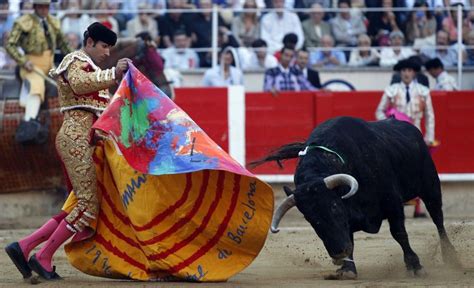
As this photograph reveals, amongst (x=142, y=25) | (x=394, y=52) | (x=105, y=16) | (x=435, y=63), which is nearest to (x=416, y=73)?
(x=435, y=63)

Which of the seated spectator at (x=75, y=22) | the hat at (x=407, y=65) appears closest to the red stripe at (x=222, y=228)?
the hat at (x=407, y=65)

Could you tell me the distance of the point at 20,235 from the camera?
979 cm

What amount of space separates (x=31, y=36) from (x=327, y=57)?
360 cm

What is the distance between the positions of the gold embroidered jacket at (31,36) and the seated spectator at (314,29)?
10.6 feet

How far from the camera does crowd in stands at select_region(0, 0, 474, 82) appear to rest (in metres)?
12.8

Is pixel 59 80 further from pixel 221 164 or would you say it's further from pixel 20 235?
pixel 20 235

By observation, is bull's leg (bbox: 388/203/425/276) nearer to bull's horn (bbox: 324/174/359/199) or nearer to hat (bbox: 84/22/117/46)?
bull's horn (bbox: 324/174/359/199)

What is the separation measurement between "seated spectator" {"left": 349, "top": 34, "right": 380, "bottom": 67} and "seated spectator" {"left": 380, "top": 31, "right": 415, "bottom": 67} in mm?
75

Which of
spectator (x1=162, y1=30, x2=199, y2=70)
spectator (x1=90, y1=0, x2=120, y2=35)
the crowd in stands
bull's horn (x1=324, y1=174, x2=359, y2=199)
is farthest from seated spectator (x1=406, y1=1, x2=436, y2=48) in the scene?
bull's horn (x1=324, y1=174, x2=359, y2=199)

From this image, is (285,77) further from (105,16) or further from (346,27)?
(105,16)

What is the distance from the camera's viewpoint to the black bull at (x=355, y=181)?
6.48 metres

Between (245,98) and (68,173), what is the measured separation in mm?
5681

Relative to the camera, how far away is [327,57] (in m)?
13.2

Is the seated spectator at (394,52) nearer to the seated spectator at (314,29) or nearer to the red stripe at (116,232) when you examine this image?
→ the seated spectator at (314,29)
